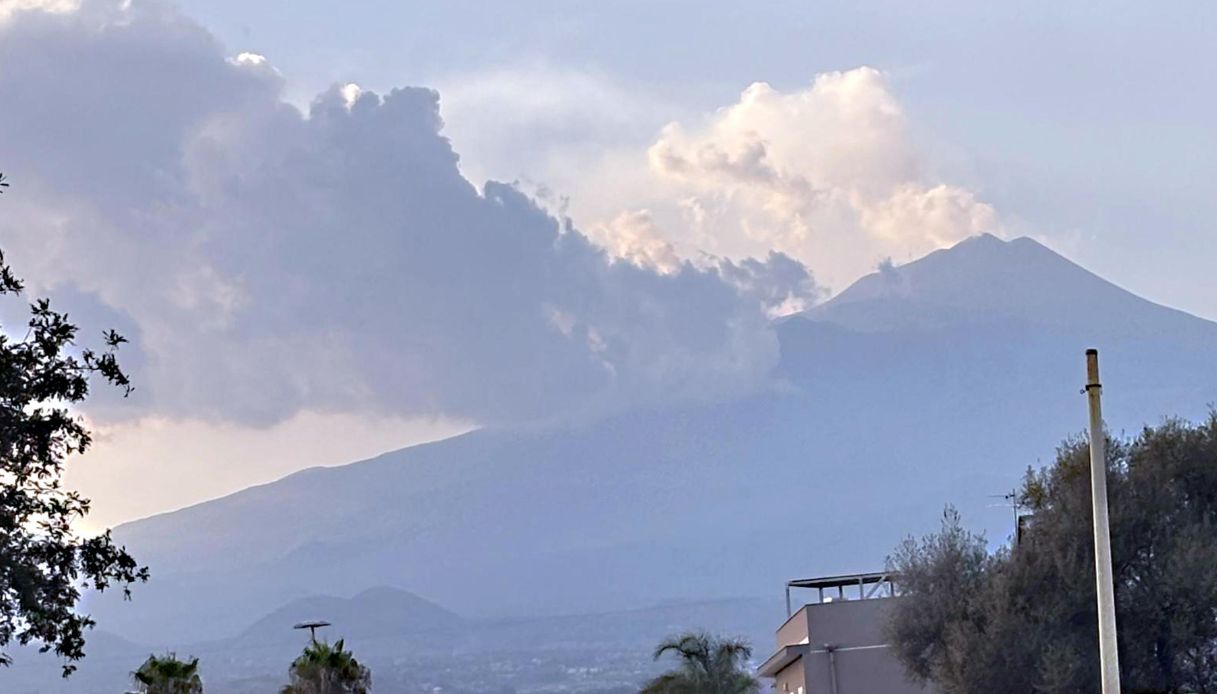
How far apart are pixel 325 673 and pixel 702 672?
1255 cm

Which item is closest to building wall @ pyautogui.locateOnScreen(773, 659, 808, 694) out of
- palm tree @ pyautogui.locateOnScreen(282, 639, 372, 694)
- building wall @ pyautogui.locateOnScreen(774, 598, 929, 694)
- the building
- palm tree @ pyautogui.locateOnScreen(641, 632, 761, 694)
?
the building

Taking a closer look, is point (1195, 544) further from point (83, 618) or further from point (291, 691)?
point (291, 691)

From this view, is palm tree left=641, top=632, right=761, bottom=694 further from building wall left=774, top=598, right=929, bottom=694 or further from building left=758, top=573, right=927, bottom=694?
building wall left=774, top=598, right=929, bottom=694

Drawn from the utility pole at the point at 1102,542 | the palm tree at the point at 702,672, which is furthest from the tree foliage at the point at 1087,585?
the palm tree at the point at 702,672

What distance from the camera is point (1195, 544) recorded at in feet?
120

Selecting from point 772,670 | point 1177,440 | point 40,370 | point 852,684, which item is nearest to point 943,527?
point 1177,440

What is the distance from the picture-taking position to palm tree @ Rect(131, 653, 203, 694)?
5322 centimetres

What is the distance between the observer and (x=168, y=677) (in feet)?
176

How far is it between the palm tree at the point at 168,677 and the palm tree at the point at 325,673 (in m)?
3.21

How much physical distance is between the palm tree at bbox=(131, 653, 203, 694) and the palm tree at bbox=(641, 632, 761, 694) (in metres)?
14.4

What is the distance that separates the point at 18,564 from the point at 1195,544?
22.8 metres

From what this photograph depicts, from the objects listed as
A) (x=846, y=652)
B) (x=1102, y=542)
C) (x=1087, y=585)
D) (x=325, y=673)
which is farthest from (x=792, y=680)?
(x=1102, y=542)

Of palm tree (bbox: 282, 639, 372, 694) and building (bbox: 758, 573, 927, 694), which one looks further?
building (bbox: 758, 573, 927, 694)

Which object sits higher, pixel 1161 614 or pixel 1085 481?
pixel 1085 481
